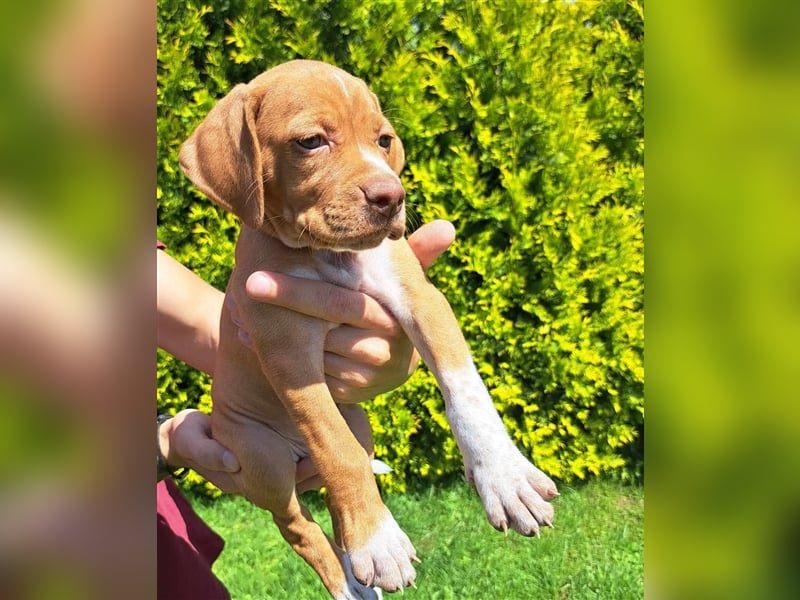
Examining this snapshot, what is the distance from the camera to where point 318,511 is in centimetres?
652

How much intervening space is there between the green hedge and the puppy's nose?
3.82 metres

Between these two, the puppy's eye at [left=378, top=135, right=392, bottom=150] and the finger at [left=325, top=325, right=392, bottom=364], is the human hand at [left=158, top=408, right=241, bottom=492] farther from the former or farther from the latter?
the puppy's eye at [left=378, top=135, right=392, bottom=150]

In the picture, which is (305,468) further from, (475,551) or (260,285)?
(475,551)

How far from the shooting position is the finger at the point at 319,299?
2.39 meters

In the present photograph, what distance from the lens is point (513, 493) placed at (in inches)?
82.4

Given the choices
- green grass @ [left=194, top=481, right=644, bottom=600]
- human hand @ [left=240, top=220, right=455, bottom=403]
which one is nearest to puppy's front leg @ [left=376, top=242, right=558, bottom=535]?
human hand @ [left=240, top=220, right=455, bottom=403]

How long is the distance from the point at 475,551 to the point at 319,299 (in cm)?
388

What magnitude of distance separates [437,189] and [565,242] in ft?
4.23

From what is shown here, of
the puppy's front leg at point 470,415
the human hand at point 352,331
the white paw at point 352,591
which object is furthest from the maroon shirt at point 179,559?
the puppy's front leg at point 470,415

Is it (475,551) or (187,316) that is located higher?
(187,316)
